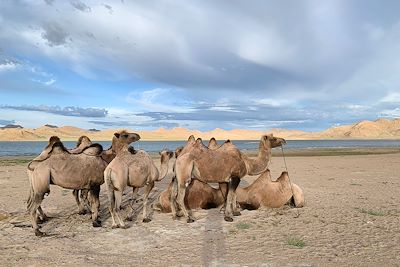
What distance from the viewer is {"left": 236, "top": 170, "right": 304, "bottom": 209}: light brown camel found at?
10356mm

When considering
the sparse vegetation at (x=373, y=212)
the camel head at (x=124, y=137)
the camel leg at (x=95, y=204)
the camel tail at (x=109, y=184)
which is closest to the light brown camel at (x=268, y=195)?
the sparse vegetation at (x=373, y=212)

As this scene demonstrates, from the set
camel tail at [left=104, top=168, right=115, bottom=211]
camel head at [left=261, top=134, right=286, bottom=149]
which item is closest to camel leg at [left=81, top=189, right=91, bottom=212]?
camel tail at [left=104, top=168, right=115, bottom=211]

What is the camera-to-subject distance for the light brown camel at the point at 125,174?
27.8ft

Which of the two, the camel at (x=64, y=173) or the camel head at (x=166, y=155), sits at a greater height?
the camel head at (x=166, y=155)

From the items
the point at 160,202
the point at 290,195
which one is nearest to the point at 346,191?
the point at 290,195

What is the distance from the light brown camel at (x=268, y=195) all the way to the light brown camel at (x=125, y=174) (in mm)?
2517

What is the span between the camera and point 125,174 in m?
8.63

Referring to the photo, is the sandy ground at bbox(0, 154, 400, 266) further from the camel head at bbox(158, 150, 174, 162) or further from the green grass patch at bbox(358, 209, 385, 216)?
the camel head at bbox(158, 150, 174, 162)

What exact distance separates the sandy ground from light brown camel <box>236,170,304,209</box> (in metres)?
0.28

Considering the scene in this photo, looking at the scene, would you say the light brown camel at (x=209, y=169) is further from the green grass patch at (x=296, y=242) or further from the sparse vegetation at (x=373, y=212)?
the sparse vegetation at (x=373, y=212)

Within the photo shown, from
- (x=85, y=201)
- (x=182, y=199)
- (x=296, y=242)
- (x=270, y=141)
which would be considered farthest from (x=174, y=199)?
(x=296, y=242)

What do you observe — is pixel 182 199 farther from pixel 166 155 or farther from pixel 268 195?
pixel 268 195

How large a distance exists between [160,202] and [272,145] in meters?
3.46

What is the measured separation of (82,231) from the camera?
27.5 feet
